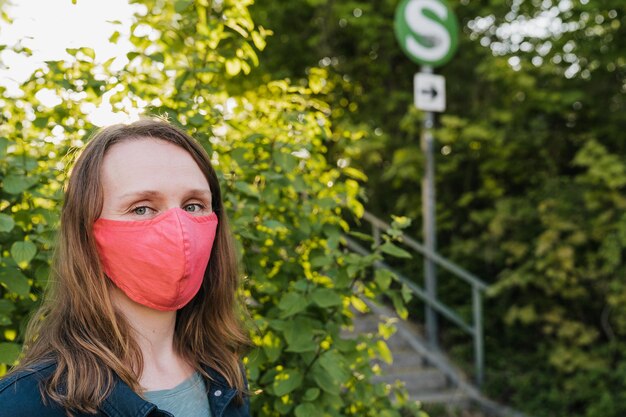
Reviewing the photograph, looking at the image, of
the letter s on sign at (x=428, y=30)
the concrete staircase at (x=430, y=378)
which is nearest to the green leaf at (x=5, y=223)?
the concrete staircase at (x=430, y=378)

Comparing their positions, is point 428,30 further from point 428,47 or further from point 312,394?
point 312,394

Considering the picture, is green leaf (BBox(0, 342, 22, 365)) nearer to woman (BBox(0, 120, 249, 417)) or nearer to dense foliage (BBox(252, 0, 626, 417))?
woman (BBox(0, 120, 249, 417))

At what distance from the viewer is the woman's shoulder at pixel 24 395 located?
4.28ft

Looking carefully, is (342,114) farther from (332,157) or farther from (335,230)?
(335,230)

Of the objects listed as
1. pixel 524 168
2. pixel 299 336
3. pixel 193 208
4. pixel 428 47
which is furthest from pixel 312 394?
pixel 524 168

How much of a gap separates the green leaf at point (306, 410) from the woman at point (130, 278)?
0.67m

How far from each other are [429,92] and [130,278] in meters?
5.30

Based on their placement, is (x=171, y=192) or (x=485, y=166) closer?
(x=171, y=192)

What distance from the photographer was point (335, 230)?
2.77m

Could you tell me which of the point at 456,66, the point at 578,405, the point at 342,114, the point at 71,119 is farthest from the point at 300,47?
the point at 71,119

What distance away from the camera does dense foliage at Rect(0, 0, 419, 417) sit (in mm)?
2391

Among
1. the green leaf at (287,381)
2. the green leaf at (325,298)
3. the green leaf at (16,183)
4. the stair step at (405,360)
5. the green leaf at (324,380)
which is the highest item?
the green leaf at (16,183)

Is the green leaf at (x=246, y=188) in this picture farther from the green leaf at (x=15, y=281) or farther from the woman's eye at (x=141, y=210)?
the woman's eye at (x=141, y=210)

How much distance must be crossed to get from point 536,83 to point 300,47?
3.42m
